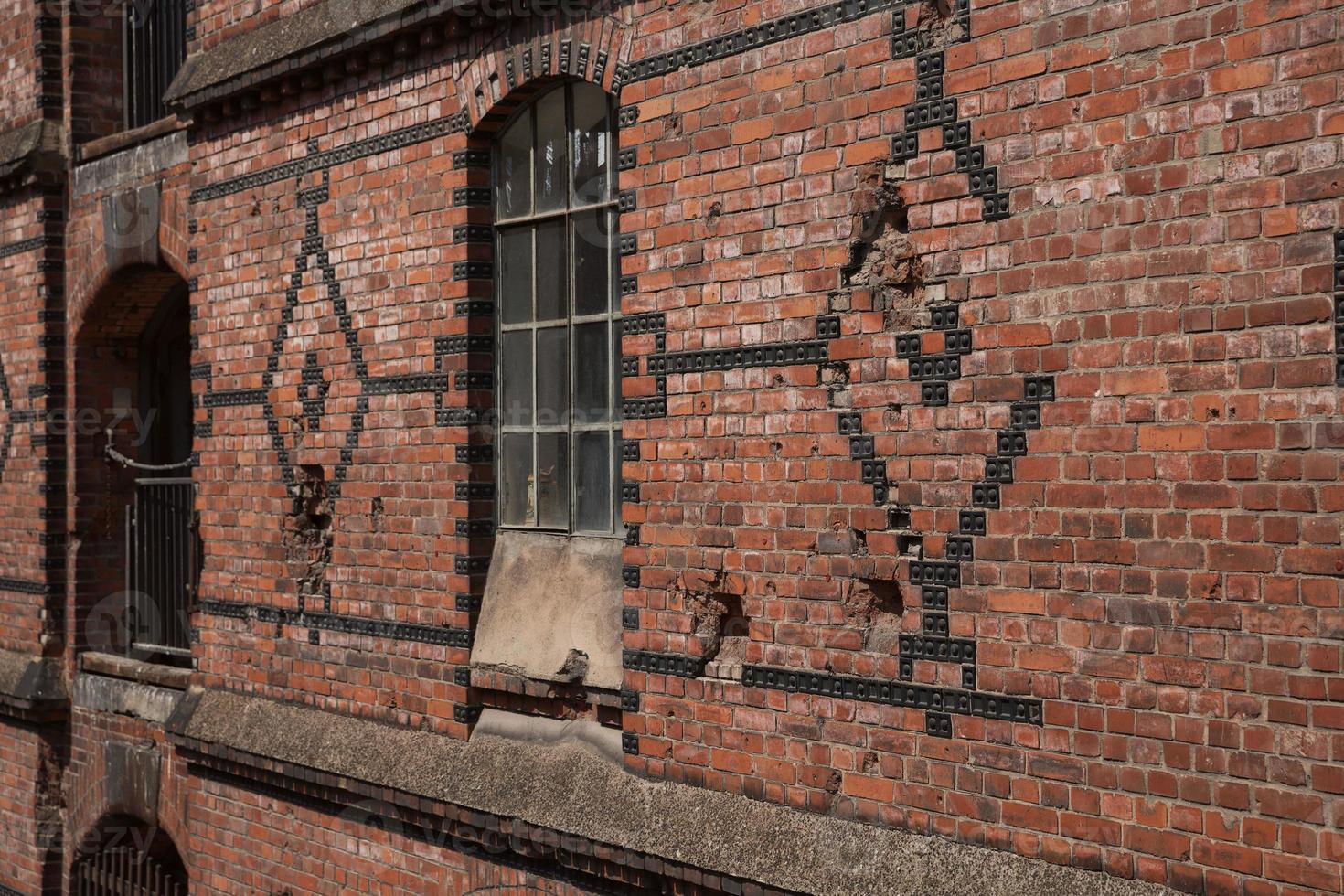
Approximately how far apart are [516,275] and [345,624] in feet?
6.38

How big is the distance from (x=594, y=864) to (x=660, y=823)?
19.0 inches

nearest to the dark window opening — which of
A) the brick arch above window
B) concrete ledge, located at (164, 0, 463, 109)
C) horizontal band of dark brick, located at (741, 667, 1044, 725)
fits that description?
concrete ledge, located at (164, 0, 463, 109)

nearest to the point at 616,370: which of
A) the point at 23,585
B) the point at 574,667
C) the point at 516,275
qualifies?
the point at 516,275

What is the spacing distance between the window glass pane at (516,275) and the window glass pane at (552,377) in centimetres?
17

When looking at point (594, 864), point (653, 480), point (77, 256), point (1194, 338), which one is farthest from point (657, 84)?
point (77, 256)

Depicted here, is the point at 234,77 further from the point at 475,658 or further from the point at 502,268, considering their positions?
the point at 475,658

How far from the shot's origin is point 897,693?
4.60 metres

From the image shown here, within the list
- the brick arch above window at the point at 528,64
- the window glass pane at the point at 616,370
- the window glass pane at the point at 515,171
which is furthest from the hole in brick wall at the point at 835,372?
the window glass pane at the point at 515,171

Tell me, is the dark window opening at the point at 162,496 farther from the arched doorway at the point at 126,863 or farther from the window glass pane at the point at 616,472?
the window glass pane at the point at 616,472

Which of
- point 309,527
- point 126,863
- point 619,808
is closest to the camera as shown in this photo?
point 619,808

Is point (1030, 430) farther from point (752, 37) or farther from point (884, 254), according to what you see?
point (752, 37)

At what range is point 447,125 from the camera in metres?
6.49

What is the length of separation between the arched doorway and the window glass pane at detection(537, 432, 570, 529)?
13.1ft

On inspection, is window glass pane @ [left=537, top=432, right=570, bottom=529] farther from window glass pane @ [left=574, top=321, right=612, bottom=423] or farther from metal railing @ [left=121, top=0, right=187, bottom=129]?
metal railing @ [left=121, top=0, right=187, bottom=129]
